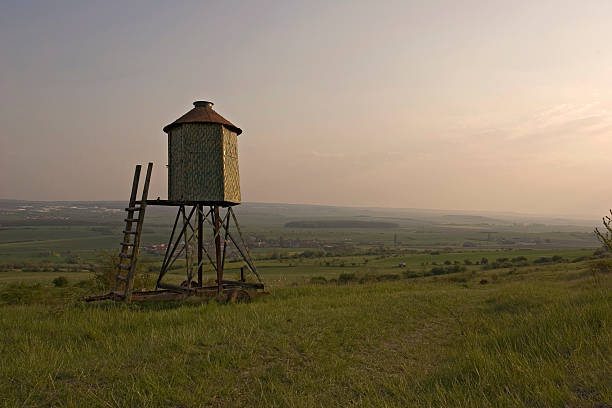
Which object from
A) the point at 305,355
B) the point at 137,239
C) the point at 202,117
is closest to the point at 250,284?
the point at 137,239

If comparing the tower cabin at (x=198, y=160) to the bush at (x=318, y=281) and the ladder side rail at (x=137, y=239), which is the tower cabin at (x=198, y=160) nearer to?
the ladder side rail at (x=137, y=239)

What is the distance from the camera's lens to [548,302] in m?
11.5

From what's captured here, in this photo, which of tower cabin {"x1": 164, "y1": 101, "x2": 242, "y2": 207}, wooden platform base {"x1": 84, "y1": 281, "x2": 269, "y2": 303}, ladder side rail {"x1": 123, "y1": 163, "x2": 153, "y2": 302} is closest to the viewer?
ladder side rail {"x1": 123, "y1": 163, "x2": 153, "y2": 302}

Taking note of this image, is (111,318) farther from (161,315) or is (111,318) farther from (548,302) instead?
(548,302)

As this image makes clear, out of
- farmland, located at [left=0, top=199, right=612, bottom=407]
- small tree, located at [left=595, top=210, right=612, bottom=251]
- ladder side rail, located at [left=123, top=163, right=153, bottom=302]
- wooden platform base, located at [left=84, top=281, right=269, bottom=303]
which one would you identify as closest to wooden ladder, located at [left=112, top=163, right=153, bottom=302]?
ladder side rail, located at [left=123, top=163, right=153, bottom=302]

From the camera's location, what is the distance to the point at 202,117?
1340 cm

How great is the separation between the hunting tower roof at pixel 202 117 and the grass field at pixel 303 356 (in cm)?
635

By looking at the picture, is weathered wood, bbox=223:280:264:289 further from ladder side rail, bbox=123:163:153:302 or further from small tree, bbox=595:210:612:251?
small tree, bbox=595:210:612:251

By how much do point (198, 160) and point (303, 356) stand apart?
8.40m

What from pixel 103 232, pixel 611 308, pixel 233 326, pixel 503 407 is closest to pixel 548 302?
pixel 611 308

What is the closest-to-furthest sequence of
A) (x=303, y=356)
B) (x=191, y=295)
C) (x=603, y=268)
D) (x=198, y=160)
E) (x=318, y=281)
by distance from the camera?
(x=303, y=356) < (x=191, y=295) < (x=198, y=160) < (x=603, y=268) < (x=318, y=281)

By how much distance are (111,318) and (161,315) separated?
1158mm

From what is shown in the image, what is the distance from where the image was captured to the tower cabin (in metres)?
13.2

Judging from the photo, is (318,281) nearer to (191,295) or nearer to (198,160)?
(191,295)
